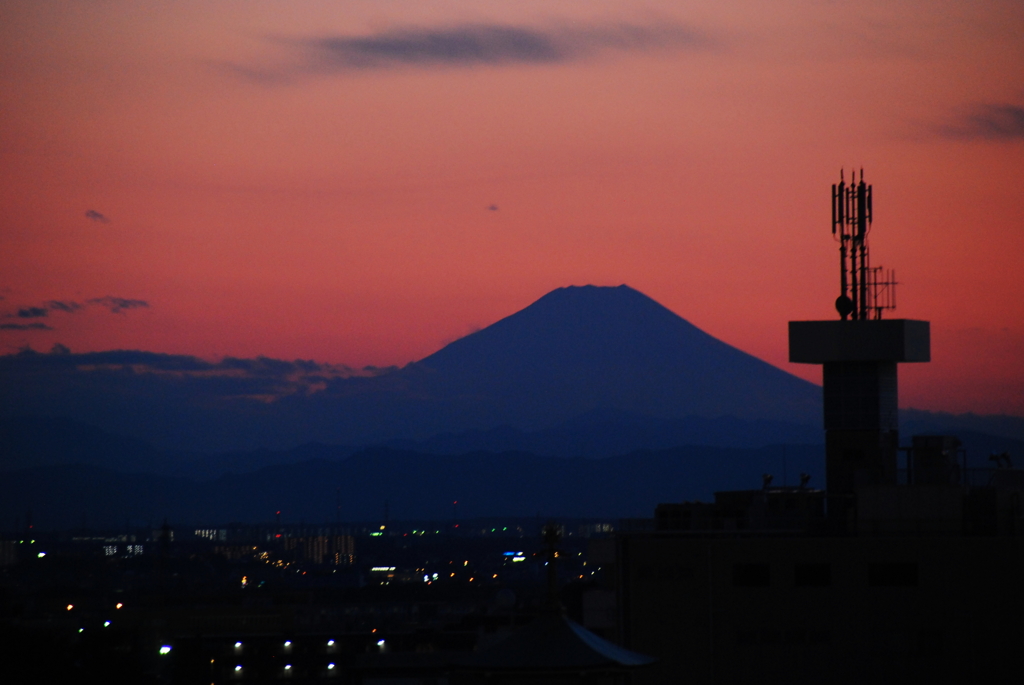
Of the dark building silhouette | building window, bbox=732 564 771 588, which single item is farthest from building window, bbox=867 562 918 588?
building window, bbox=732 564 771 588

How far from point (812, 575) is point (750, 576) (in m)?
1.70

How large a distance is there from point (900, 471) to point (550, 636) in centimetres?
3179

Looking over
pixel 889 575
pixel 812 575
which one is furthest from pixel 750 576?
pixel 889 575

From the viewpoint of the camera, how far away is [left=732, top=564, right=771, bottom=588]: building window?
132ft

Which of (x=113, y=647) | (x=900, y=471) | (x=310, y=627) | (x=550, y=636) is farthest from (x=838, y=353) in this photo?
(x=310, y=627)

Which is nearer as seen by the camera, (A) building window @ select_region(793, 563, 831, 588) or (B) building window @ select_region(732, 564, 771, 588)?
(A) building window @ select_region(793, 563, 831, 588)

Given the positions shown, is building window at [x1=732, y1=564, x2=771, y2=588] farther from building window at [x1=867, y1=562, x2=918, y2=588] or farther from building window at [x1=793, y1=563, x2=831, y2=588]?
building window at [x1=867, y1=562, x2=918, y2=588]

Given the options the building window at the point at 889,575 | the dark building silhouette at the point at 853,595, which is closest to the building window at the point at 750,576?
the dark building silhouette at the point at 853,595

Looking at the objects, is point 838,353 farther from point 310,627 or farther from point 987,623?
point 310,627

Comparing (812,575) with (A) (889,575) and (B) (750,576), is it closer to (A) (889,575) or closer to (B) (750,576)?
(B) (750,576)

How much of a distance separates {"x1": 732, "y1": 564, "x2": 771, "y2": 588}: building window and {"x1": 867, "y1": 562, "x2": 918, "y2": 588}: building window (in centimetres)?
283

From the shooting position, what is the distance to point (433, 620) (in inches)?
4518

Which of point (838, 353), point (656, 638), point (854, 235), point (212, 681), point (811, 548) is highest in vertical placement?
point (854, 235)

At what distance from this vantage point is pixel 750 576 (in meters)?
40.4
